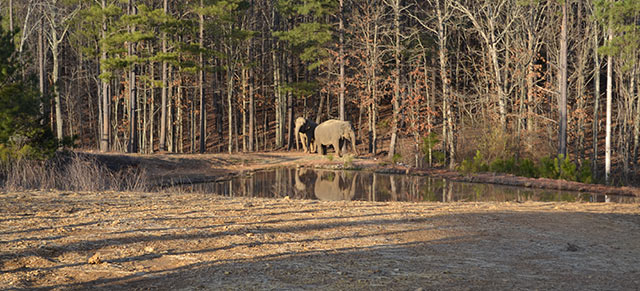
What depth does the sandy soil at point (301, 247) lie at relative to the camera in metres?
5.81

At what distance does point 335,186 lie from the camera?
19391 millimetres

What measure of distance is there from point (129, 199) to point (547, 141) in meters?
20.8

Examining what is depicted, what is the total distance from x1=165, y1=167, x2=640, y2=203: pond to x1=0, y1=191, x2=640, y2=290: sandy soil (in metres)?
5.13

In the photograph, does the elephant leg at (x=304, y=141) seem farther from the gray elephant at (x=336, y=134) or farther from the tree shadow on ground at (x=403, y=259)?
the tree shadow on ground at (x=403, y=259)

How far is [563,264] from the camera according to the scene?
6789 millimetres

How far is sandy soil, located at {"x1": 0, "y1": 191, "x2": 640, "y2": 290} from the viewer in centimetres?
581

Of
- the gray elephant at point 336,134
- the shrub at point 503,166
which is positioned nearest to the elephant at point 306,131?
the gray elephant at point 336,134

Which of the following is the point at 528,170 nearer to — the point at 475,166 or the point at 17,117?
the point at 475,166

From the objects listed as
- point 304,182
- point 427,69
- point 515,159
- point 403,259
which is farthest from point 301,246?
point 427,69

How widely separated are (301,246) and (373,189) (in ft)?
36.9

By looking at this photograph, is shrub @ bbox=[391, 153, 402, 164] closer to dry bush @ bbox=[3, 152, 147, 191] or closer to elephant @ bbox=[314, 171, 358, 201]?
elephant @ bbox=[314, 171, 358, 201]

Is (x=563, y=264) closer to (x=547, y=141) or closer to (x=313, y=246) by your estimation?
(x=313, y=246)

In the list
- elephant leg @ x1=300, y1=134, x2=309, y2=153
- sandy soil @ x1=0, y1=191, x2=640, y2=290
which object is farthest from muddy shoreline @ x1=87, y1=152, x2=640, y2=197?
sandy soil @ x1=0, y1=191, x2=640, y2=290

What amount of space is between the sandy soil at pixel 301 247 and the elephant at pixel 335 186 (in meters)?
4.98
